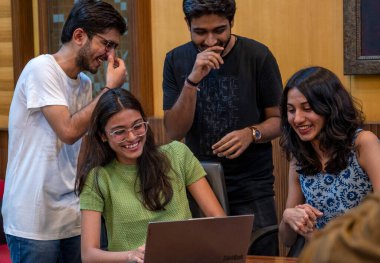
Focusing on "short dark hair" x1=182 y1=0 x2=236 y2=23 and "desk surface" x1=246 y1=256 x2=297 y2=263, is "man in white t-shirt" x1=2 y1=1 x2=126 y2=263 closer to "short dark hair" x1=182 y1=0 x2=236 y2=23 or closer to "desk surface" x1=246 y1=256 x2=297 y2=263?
"short dark hair" x1=182 y1=0 x2=236 y2=23

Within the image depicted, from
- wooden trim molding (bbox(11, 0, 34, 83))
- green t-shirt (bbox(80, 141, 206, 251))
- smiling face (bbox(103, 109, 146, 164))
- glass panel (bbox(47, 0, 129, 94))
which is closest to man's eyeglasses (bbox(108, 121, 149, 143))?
smiling face (bbox(103, 109, 146, 164))

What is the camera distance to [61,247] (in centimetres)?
246

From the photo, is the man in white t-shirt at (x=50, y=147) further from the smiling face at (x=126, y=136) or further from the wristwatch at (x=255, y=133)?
the wristwatch at (x=255, y=133)

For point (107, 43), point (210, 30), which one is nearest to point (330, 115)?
point (210, 30)

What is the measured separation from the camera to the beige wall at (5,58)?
13.6 ft

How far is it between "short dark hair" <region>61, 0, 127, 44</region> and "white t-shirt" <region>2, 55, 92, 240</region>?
0.16 metres

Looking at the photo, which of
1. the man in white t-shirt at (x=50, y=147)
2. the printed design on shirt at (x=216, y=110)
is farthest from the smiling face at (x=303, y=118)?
the man in white t-shirt at (x=50, y=147)

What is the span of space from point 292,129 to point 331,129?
158 mm

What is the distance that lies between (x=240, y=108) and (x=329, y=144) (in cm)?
47

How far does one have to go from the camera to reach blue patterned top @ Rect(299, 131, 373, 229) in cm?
219

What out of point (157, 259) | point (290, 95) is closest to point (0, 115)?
point (290, 95)

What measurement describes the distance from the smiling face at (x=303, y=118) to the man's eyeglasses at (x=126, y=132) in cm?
50

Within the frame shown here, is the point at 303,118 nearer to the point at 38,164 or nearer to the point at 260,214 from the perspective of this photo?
the point at 260,214

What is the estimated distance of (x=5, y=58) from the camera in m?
4.15
